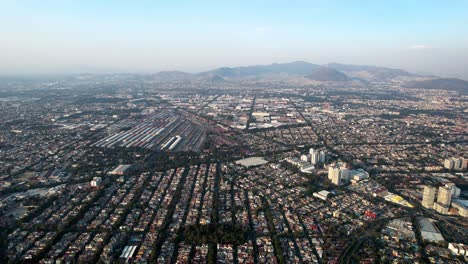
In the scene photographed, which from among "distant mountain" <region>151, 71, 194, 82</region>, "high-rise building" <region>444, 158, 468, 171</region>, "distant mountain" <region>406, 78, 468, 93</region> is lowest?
"high-rise building" <region>444, 158, 468, 171</region>

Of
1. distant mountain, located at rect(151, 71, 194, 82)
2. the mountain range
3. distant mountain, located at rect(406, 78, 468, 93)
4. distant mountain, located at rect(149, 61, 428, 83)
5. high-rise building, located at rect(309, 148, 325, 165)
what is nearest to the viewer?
high-rise building, located at rect(309, 148, 325, 165)

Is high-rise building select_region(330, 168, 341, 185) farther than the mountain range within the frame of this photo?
No

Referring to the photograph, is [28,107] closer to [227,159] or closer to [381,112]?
[227,159]

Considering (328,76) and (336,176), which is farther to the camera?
(328,76)

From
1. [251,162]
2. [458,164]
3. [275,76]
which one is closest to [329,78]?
[275,76]

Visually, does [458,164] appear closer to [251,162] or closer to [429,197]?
[429,197]

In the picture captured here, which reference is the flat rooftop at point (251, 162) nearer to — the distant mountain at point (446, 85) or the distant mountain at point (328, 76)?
the distant mountain at point (446, 85)

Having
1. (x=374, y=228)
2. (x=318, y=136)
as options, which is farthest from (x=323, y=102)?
(x=374, y=228)

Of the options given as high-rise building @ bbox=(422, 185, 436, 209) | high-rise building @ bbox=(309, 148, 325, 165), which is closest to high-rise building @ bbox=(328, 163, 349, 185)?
high-rise building @ bbox=(309, 148, 325, 165)

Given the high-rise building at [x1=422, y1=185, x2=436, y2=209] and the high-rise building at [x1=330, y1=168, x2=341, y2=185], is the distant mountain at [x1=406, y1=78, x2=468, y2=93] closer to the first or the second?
the high-rise building at [x1=330, y1=168, x2=341, y2=185]

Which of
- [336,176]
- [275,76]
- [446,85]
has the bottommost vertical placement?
[336,176]

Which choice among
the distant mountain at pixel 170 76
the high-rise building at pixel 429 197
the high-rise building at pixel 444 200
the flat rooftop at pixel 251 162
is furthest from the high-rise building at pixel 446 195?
the distant mountain at pixel 170 76
